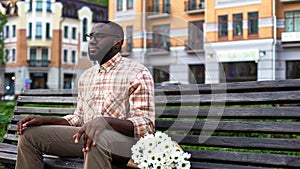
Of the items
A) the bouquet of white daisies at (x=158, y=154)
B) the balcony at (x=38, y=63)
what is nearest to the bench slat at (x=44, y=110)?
the bouquet of white daisies at (x=158, y=154)

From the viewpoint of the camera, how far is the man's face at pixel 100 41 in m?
1.66

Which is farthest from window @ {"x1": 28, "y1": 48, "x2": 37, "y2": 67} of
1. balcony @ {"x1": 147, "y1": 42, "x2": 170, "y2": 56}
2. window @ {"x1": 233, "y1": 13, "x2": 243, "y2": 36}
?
balcony @ {"x1": 147, "y1": 42, "x2": 170, "y2": 56}

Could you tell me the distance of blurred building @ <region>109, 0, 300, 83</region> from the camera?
363 centimetres

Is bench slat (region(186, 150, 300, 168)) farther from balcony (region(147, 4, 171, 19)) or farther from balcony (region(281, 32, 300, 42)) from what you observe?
balcony (region(281, 32, 300, 42))

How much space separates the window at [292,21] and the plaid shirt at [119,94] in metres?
2.23

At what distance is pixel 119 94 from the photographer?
62.0 inches

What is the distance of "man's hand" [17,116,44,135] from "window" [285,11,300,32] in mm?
2410

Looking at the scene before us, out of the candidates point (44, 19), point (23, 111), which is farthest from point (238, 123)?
point (44, 19)

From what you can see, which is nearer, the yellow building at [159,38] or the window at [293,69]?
the yellow building at [159,38]

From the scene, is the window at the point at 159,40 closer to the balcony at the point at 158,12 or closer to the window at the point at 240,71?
the balcony at the point at 158,12

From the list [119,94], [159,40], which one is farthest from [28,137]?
[159,40]

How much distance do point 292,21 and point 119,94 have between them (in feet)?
8.18

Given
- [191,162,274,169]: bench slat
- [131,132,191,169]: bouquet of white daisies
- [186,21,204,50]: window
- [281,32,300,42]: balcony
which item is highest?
[186,21,204,50]: window

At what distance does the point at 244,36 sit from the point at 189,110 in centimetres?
464
